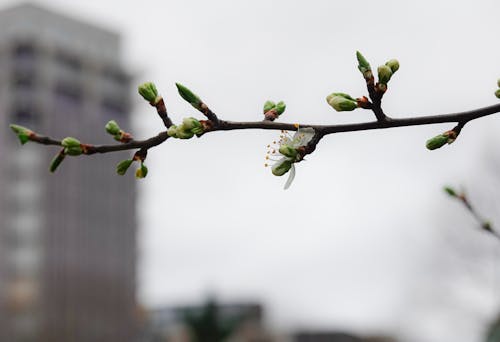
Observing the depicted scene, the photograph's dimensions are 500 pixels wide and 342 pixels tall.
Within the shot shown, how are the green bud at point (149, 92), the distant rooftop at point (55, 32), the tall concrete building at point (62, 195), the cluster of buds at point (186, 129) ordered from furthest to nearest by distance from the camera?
the distant rooftop at point (55, 32) < the tall concrete building at point (62, 195) < the green bud at point (149, 92) < the cluster of buds at point (186, 129)

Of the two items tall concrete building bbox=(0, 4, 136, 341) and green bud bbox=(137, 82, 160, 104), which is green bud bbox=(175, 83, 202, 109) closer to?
green bud bbox=(137, 82, 160, 104)

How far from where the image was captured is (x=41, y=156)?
98.1 meters

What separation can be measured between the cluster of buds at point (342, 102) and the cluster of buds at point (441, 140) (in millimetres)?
193

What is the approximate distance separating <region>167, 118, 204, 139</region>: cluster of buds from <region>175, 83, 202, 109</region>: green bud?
0.11 feet

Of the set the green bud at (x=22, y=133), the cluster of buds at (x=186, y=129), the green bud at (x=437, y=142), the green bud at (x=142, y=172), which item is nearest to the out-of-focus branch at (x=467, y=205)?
the green bud at (x=437, y=142)

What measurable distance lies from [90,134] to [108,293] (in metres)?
18.6

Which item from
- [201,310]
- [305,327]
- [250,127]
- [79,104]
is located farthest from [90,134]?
[250,127]

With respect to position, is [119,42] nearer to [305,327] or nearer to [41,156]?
[41,156]

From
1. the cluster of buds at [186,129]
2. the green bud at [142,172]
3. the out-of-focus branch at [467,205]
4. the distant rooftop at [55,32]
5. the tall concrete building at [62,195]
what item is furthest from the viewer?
the distant rooftop at [55,32]

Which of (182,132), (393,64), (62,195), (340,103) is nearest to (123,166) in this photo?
(182,132)

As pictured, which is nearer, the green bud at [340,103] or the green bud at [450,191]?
the green bud at [340,103]

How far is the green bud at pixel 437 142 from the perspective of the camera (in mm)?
2125

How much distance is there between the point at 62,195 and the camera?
98562mm

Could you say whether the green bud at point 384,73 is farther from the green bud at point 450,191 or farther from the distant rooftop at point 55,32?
the distant rooftop at point 55,32
